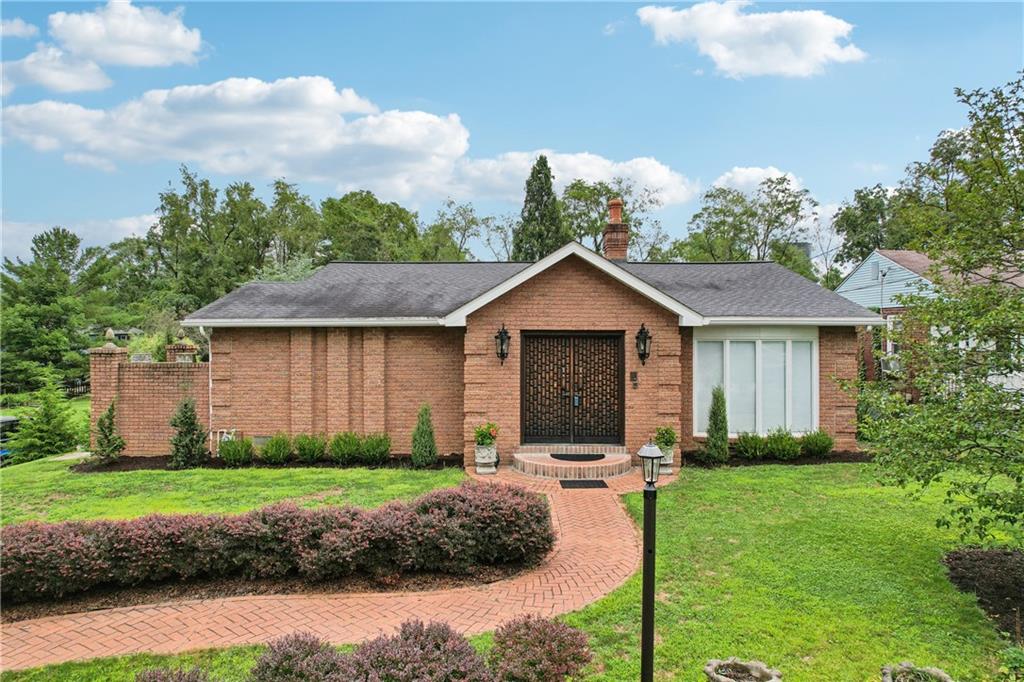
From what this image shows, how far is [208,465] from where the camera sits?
11.5 meters

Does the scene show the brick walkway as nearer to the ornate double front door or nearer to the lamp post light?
the lamp post light

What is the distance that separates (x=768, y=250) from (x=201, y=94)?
114 feet

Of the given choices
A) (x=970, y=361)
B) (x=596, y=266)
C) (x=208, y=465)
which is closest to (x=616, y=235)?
(x=596, y=266)

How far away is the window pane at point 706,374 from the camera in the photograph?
1200 centimetres

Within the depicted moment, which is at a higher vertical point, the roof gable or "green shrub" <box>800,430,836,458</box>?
the roof gable

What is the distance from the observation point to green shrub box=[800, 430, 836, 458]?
11656 millimetres

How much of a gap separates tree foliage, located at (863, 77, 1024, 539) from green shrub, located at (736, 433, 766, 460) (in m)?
5.45

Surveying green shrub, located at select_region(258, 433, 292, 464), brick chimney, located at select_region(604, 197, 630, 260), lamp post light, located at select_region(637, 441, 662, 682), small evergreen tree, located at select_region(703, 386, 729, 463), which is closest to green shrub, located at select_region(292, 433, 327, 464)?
green shrub, located at select_region(258, 433, 292, 464)

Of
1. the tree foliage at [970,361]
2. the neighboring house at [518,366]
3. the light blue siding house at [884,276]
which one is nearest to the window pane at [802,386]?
the neighboring house at [518,366]

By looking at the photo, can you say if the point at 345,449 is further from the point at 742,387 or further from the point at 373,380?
the point at 742,387

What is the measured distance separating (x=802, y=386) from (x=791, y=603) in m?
8.12

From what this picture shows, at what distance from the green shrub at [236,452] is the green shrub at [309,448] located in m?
1.00

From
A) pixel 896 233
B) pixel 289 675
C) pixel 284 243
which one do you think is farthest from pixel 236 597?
pixel 896 233

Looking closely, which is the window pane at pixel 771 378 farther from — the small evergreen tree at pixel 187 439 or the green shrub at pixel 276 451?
the small evergreen tree at pixel 187 439
